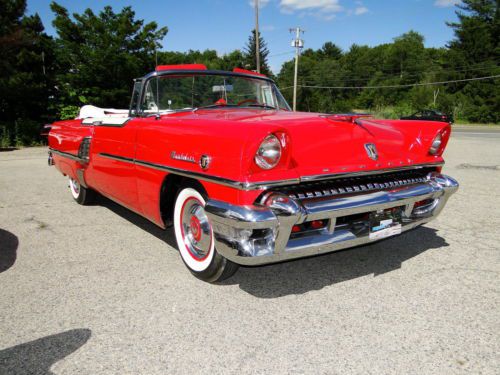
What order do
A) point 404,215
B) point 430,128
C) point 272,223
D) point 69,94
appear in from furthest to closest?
point 69,94
point 430,128
point 404,215
point 272,223

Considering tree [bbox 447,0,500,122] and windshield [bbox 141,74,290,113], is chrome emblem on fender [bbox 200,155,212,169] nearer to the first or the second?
windshield [bbox 141,74,290,113]

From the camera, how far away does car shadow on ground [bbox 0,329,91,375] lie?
1915mm

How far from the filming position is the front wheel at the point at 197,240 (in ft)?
9.07

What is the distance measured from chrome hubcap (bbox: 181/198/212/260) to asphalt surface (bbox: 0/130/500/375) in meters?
0.21

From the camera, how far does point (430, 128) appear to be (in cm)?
338

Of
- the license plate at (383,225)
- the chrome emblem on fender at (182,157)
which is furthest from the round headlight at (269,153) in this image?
the license plate at (383,225)

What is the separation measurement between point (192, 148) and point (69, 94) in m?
17.1

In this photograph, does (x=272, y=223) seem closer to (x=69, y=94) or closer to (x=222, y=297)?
(x=222, y=297)

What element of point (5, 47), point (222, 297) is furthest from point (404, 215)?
point (5, 47)

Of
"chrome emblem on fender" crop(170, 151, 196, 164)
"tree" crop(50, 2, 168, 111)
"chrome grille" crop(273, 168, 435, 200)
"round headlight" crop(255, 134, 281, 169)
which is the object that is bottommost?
"chrome grille" crop(273, 168, 435, 200)

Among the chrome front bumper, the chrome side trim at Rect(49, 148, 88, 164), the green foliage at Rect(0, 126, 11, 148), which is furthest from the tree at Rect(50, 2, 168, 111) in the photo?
the chrome front bumper

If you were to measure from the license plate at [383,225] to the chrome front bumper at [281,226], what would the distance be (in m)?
0.07

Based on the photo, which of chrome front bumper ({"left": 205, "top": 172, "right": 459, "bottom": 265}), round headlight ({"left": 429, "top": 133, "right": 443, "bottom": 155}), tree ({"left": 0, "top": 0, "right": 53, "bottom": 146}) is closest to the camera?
chrome front bumper ({"left": 205, "top": 172, "right": 459, "bottom": 265})

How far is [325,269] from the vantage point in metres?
3.09
